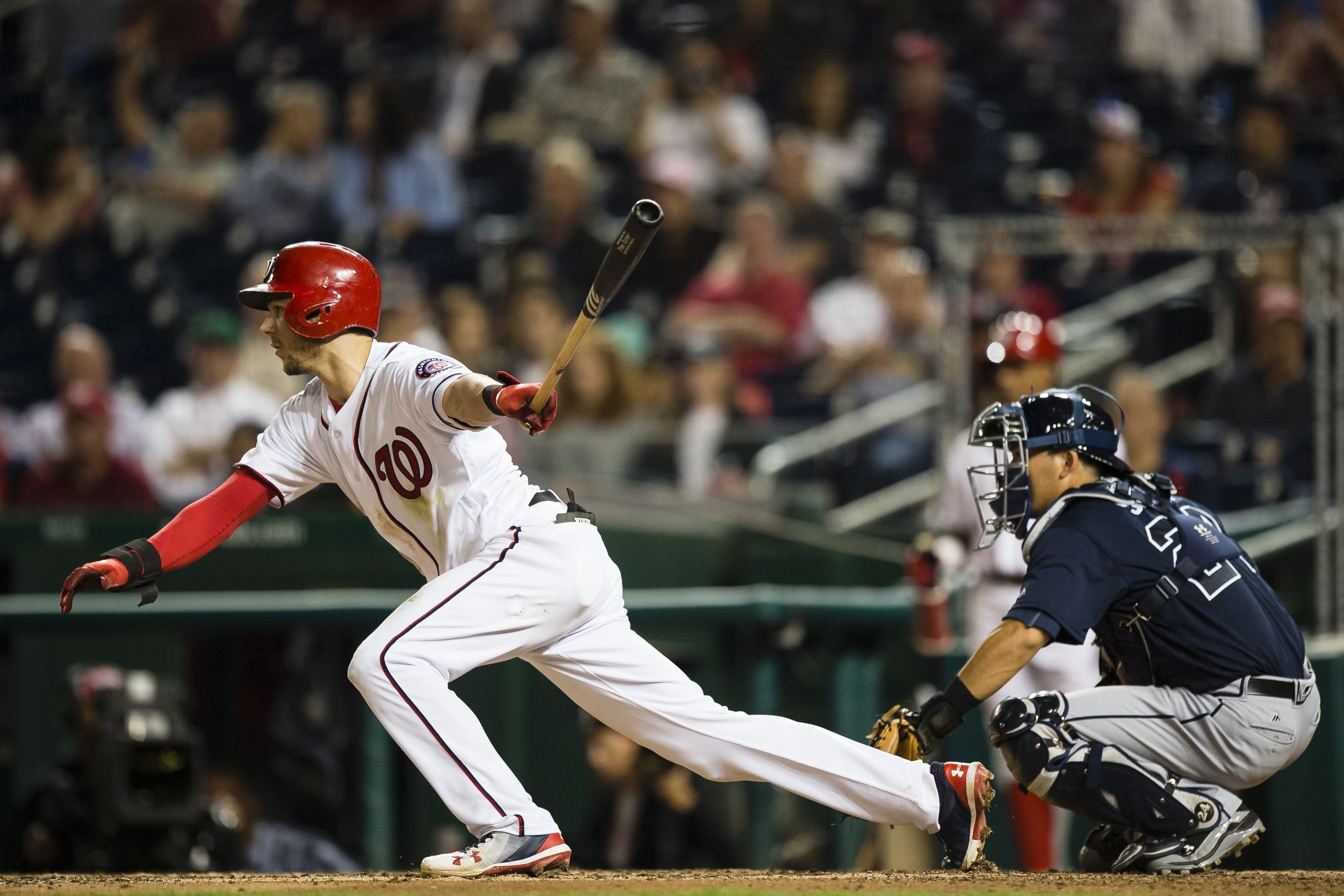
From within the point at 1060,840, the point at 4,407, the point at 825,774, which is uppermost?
the point at 4,407

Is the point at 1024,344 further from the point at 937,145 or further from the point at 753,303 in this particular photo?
the point at 937,145

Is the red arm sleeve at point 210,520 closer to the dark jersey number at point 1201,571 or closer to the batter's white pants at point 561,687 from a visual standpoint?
the batter's white pants at point 561,687

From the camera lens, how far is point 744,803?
589 centimetres

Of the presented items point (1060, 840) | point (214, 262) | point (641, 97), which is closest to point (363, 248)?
point (214, 262)

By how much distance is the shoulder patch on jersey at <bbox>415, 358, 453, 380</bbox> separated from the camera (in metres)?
3.71

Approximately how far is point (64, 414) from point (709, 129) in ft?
13.2

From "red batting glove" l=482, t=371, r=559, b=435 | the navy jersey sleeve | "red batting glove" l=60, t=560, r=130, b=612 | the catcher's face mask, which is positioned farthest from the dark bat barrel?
"red batting glove" l=60, t=560, r=130, b=612

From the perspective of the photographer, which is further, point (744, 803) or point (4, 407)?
point (4, 407)

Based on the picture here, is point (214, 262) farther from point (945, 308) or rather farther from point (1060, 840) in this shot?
point (1060, 840)

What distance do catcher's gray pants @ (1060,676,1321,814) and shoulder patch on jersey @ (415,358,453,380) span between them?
64.4 inches

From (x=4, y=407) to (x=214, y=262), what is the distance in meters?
1.50

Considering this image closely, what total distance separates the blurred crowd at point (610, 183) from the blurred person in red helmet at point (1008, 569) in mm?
2049

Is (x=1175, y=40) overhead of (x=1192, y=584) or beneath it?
overhead

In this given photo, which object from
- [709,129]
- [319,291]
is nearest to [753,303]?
[709,129]
